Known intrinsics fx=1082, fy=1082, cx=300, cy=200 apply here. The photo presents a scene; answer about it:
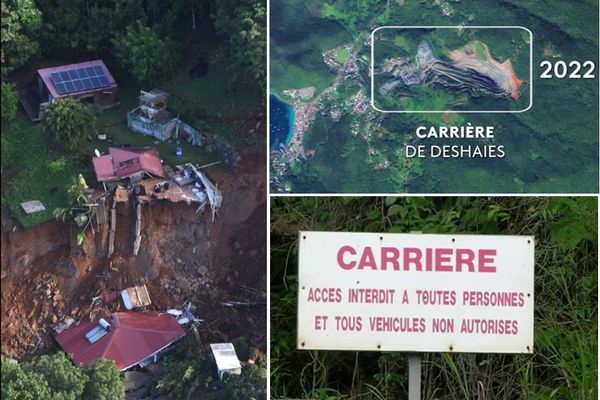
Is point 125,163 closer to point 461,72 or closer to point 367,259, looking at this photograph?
point 367,259

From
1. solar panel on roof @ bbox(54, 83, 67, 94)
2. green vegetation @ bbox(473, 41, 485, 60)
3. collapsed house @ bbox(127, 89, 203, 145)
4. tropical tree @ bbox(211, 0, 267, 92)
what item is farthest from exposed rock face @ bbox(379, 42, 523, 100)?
solar panel on roof @ bbox(54, 83, 67, 94)

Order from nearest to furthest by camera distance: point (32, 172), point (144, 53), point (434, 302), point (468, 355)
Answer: point (434, 302) → point (32, 172) → point (144, 53) → point (468, 355)

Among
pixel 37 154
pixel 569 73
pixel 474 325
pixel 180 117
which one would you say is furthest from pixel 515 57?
pixel 37 154

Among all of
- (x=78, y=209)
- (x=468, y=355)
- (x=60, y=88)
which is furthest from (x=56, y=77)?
(x=468, y=355)

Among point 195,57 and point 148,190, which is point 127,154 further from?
point 195,57

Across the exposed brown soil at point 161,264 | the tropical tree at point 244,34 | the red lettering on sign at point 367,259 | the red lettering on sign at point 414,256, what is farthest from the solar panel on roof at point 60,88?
the red lettering on sign at point 414,256

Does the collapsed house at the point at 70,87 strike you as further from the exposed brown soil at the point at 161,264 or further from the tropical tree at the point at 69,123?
the exposed brown soil at the point at 161,264

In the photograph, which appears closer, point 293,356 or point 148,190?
point 148,190
